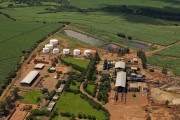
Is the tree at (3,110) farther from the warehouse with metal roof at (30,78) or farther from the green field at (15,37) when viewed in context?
the green field at (15,37)

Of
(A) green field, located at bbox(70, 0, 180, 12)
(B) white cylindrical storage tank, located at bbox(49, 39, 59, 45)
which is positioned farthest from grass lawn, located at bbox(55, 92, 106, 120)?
(A) green field, located at bbox(70, 0, 180, 12)

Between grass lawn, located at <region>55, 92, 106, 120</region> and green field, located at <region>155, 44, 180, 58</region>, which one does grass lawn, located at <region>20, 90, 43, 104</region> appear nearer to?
grass lawn, located at <region>55, 92, 106, 120</region>

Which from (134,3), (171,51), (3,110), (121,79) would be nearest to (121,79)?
(121,79)

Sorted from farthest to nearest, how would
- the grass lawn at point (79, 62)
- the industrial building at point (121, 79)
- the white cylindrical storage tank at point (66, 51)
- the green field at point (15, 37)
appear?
the white cylindrical storage tank at point (66, 51) < the green field at point (15, 37) < the grass lawn at point (79, 62) < the industrial building at point (121, 79)

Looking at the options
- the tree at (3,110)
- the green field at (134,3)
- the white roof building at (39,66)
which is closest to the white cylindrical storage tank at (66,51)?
the white roof building at (39,66)

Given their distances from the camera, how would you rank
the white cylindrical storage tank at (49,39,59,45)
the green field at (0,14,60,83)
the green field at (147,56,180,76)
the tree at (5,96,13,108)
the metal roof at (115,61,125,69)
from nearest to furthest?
the tree at (5,96,13,108) → the metal roof at (115,61,125,69) → the green field at (147,56,180,76) → the green field at (0,14,60,83) → the white cylindrical storage tank at (49,39,59,45)

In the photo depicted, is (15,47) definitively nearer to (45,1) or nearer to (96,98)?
(96,98)
